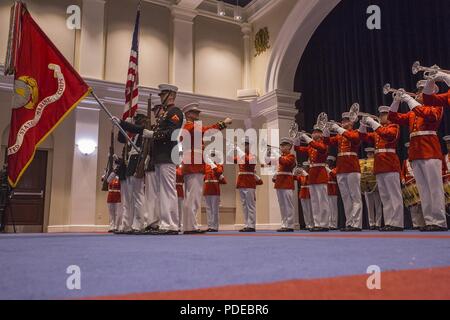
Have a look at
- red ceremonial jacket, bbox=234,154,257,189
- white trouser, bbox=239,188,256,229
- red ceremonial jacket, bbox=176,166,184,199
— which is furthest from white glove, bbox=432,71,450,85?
red ceremonial jacket, bbox=176,166,184,199

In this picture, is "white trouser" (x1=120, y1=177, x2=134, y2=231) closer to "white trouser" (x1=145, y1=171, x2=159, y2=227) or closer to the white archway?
"white trouser" (x1=145, y1=171, x2=159, y2=227)

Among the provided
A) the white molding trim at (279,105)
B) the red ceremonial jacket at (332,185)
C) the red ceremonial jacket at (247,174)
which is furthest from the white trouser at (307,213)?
the white molding trim at (279,105)

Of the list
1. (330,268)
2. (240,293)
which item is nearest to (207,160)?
(330,268)

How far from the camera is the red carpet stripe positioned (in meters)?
0.96

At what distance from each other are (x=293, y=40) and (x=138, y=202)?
6.56 meters

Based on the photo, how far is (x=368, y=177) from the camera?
704 cm

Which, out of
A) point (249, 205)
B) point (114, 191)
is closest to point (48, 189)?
point (114, 191)

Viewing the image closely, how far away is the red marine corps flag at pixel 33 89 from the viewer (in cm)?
438

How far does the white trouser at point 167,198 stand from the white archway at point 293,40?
6.60 meters

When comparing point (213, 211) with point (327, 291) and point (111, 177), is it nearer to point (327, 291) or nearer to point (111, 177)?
point (111, 177)

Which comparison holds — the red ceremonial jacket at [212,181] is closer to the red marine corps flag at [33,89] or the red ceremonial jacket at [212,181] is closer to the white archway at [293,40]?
the red marine corps flag at [33,89]

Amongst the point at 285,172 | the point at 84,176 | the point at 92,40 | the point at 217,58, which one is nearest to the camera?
the point at 285,172

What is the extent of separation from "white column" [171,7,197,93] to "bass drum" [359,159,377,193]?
529cm

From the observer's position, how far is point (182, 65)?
10.9 metres
